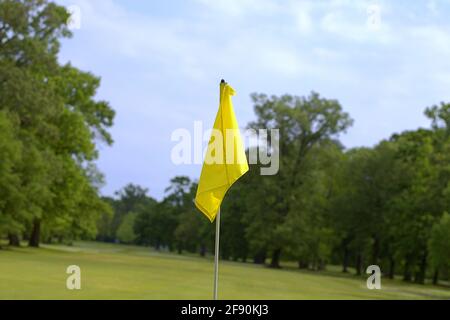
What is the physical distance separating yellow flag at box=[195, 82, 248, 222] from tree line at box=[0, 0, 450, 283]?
107ft

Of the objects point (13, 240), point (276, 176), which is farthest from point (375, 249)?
point (13, 240)

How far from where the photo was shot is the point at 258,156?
66.5 meters

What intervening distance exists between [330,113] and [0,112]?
32.6 metres

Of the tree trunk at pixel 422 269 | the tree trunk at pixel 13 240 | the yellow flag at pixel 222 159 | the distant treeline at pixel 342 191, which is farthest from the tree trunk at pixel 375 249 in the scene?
the yellow flag at pixel 222 159

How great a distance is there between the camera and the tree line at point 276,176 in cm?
4528

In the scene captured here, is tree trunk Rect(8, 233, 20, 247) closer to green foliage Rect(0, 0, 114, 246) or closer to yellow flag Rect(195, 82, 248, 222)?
green foliage Rect(0, 0, 114, 246)

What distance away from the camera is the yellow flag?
10.5 metres

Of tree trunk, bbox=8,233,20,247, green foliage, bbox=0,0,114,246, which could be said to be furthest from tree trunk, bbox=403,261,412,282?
tree trunk, bbox=8,233,20,247

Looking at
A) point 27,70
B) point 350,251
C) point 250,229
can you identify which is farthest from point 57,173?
point 350,251

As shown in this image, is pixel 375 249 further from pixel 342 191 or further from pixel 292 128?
pixel 292 128

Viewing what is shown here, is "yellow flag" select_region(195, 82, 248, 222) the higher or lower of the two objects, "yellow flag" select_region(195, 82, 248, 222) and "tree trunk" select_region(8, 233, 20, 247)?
the higher

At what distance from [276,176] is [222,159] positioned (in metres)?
54.4

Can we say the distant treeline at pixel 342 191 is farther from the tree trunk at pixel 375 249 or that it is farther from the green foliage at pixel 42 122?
the green foliage at pixel 42 122

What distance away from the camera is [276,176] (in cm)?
6475
